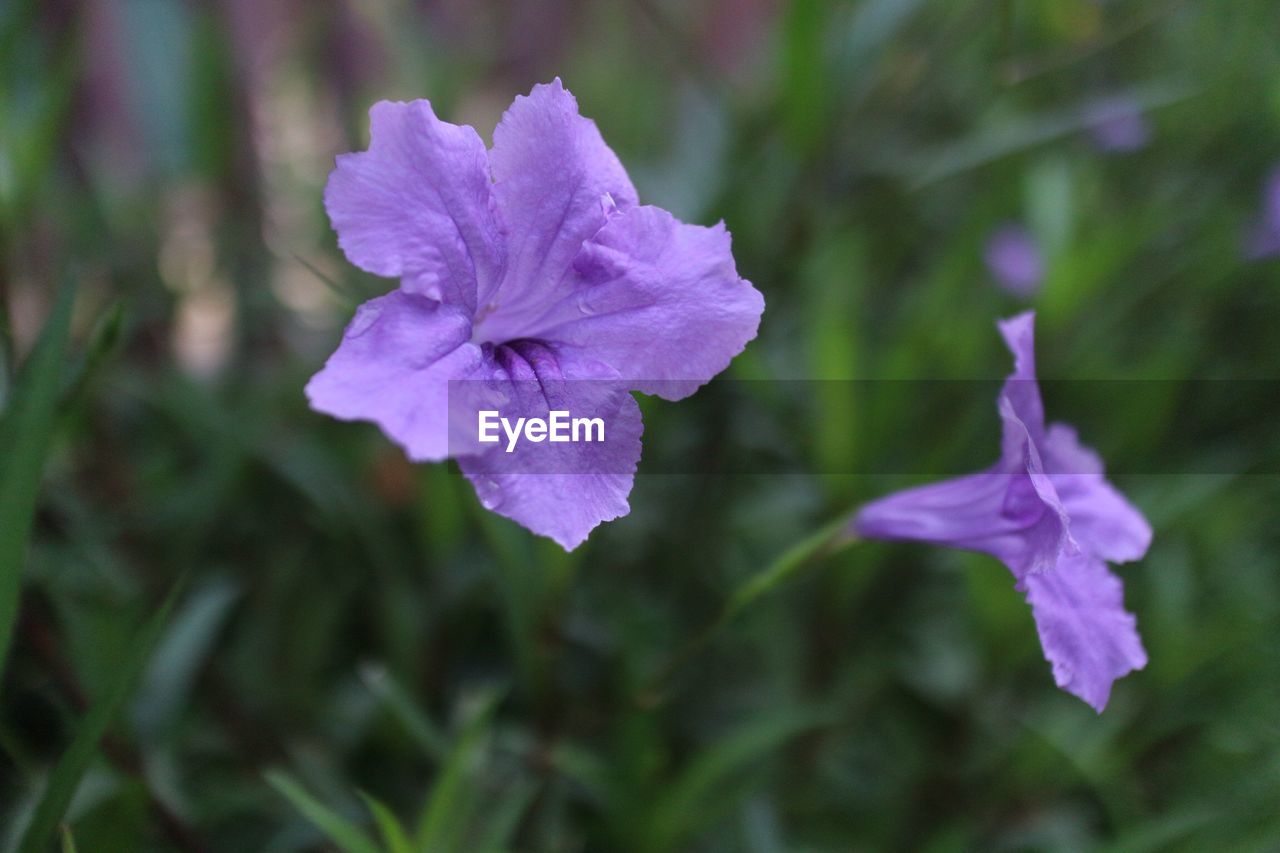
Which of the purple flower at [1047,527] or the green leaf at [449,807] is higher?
the purple flower at [1047,527]

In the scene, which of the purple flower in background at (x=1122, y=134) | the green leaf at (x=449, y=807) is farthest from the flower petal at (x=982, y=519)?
the purple flower in background at (x=1122, y=134)

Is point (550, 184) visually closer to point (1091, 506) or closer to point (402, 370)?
point (402, 370)

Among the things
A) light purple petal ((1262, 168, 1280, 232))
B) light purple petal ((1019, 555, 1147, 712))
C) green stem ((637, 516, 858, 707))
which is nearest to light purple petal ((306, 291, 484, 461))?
green stem ((637, 516, 858, 707))

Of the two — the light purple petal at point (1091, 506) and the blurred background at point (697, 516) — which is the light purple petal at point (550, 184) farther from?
the light purple petal at point (1091, 506)

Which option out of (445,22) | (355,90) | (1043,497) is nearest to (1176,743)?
(1043,497)

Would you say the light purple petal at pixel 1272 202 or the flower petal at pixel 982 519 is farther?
the light purple petal at pixel 1272 202

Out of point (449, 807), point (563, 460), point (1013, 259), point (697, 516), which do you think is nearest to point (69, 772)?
point (449, 807)

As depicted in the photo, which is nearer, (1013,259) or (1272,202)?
→ (1272,202)
